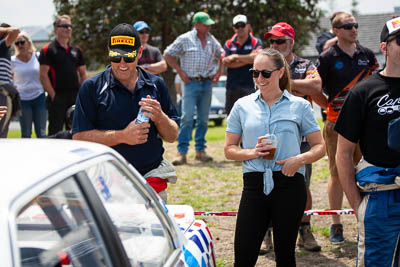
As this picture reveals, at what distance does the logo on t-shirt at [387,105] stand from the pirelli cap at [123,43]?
5.72 feet

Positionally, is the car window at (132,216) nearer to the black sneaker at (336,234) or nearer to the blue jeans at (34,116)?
the black sneaker at (336,234)

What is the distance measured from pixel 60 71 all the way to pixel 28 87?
0.81 metres

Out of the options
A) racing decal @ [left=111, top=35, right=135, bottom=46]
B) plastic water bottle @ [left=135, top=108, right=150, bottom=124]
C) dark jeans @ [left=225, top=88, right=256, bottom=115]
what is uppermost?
racing decal @ [left=111, top=35, right=135, bottom=46]

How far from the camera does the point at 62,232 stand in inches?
83.4

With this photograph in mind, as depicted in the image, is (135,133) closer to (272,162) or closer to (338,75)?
(272,162)

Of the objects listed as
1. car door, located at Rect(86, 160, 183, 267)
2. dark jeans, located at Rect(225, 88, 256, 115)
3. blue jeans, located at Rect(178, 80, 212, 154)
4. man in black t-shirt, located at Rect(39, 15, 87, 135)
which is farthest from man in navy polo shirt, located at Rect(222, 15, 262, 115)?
car door, located at Rect(86, 160, 183, 267)

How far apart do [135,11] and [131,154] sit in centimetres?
1947

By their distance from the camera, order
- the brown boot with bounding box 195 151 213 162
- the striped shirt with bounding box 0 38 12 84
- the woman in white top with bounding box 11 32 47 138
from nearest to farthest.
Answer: the striped shirt with bounding box 0 38 12 84
the woman in white top with bounding box 11 32 47 138
the brown boot with bounding box 195 151 213 162

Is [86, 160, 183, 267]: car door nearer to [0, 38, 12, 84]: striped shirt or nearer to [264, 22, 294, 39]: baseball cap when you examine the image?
[264, 22, 294, 39]: baseball cap

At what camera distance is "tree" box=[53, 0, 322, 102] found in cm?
2267

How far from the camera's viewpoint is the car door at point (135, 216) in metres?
2.37

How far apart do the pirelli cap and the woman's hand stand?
4.37ft

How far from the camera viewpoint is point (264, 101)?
4.03 m

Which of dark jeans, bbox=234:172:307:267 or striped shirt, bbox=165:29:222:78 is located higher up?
striped shirt, bbox=165:29:222:78
